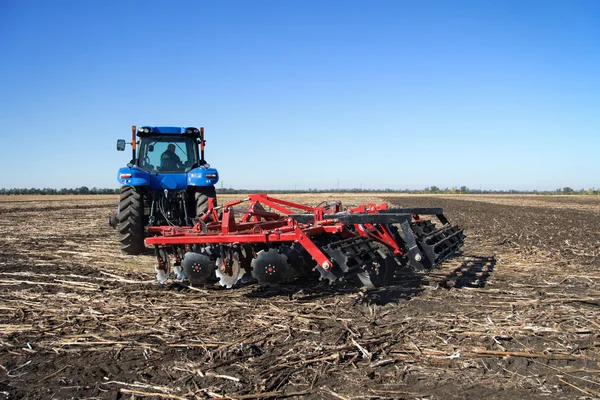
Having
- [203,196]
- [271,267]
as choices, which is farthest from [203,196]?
[271,267]

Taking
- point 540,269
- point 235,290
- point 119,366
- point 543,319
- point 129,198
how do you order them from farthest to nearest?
1. point 129,198
2. point 540,269
3. point 235,290
4. point 543,319
5. point 119,366

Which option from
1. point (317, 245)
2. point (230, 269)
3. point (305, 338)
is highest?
point (317, 245)

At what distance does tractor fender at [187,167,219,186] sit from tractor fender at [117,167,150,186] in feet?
2.33

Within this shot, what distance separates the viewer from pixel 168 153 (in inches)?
353

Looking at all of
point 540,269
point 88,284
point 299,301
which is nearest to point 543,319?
point 299,301

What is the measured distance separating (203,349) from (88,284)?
2936mm

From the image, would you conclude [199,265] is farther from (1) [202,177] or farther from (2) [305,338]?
(1) [202,177]

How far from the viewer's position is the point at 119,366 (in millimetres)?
3213

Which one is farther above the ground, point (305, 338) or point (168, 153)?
point (168, 153)

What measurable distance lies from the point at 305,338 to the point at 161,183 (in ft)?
17.5

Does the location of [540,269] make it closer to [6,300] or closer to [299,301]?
[299,301]

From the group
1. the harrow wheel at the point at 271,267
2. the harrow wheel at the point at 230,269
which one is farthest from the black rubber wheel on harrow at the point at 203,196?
the harrow wheel at the point at 271,267

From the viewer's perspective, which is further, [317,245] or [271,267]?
[317,245]

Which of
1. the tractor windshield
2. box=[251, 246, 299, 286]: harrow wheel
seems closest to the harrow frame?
box=[251, 246, 299, 286]: harrow wheel
